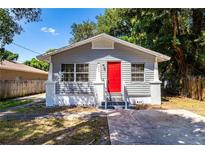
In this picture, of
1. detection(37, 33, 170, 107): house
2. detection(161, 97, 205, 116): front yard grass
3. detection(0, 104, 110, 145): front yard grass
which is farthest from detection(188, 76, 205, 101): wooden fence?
detection(0, 104, 110, 145): front yard grass

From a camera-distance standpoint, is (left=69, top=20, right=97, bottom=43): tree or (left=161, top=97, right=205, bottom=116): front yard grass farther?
(left=69, top=20, right=97, bottom=43): tree

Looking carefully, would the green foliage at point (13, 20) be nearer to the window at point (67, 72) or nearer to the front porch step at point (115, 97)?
the window at point (67, 72)

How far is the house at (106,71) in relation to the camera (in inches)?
559

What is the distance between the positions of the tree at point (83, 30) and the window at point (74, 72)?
1281 inches

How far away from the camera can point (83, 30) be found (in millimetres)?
47375

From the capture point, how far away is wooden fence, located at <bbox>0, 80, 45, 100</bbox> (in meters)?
17.5

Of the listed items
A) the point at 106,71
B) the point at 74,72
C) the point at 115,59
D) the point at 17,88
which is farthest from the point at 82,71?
the point at 17,88

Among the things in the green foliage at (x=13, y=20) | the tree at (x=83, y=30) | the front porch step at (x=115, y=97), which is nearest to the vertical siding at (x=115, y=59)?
the front porch step at (x=115, y=97)

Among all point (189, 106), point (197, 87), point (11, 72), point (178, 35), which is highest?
point (178, 35)

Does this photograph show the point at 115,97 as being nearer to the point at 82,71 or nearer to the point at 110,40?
the point at 82,71

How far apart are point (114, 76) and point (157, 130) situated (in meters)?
7.05

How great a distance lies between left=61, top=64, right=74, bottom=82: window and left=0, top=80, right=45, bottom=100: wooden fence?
539 cm

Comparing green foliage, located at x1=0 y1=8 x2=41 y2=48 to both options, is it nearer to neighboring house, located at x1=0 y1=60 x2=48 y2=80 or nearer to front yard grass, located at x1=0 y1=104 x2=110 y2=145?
front yard grass, located at x1=0 y1=104 x2=110 y2=145
